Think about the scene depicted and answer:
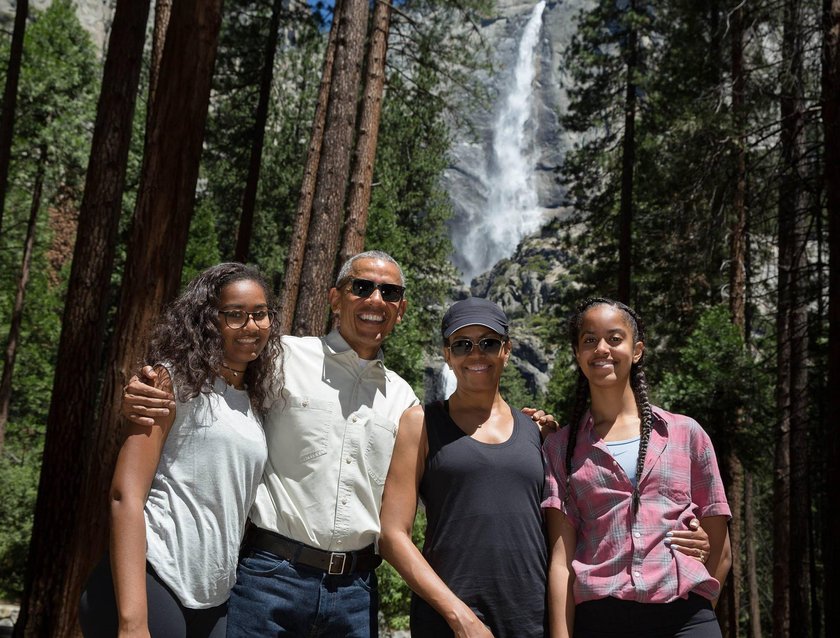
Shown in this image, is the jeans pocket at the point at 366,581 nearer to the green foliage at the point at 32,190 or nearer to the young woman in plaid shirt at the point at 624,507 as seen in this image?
the young woman in plaid shirt at the point at 624,507

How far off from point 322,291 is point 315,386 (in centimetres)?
529

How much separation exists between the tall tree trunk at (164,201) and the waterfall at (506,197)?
75.7 metres

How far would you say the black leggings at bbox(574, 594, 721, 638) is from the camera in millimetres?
2320

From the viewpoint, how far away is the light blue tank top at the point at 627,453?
245cm

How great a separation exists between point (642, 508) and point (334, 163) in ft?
19.1

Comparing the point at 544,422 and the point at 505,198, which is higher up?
the point at 505,198

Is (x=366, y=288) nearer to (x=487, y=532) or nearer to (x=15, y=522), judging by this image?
(x=487, y=532)

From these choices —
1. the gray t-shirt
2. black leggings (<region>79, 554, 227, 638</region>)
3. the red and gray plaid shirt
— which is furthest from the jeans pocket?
the red and gray plaid shirt

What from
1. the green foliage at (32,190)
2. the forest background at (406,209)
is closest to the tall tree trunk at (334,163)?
the forest background at (406,209)

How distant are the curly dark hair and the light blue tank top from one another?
1.15 m

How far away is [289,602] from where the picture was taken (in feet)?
7.96

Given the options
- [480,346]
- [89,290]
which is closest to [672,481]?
[480,346]

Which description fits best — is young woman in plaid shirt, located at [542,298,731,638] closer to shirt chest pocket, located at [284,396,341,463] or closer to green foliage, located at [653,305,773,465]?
shirt chest pocket, located at [284,396,341,463]

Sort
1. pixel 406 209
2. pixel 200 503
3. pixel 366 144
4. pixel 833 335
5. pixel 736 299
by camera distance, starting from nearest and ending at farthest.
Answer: pixel 200 503, pixel 833 335, pixel 366 144, pixel 736 299, pixel 406 209
